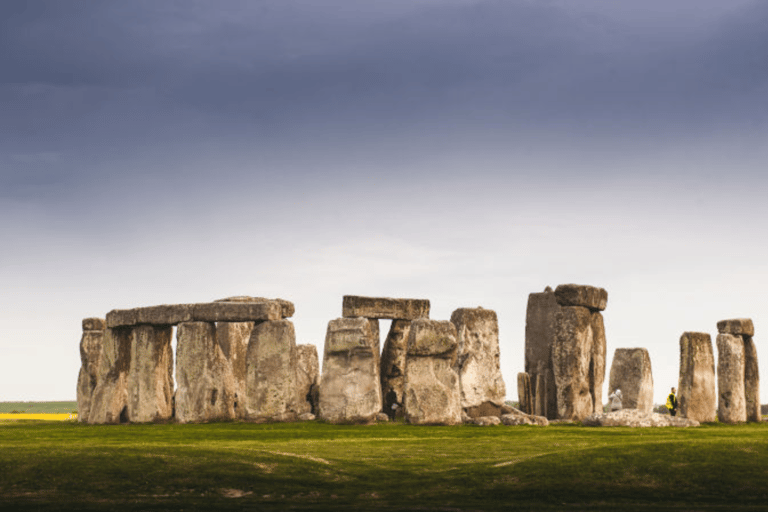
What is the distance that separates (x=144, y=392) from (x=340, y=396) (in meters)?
6.46

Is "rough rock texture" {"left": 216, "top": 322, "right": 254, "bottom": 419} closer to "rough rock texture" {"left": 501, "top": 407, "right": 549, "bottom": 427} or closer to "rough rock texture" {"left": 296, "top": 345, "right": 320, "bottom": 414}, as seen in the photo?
"rough rock texture" {"left": 296, "top": 345, "right": 320, "bottom": 414}

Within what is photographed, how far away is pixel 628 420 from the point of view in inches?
1017

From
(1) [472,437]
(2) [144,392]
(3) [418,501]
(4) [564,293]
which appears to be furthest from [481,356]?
(3) [418,501]

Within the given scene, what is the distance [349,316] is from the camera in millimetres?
29719

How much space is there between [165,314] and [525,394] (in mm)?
10338

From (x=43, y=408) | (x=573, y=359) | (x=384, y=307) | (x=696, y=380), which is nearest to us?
(x=573, y=359)

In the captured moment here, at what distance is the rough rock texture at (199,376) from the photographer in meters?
29.5

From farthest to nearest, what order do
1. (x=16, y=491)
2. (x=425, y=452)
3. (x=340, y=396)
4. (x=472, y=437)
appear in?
(x=340, y=396) < (x=472, y=437) < (x=425, y=452) < (x=16, y=491)

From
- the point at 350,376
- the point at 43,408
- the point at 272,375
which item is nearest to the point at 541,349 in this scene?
the point at 350,376

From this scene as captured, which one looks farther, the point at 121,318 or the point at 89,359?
the point at 89,359

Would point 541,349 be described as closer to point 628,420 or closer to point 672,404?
point 672,404

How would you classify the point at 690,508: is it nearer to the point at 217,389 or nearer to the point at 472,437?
the point at 472,437

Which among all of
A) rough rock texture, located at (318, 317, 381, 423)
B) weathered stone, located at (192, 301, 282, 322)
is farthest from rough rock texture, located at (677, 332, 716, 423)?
weathered stone, located at (192, 301, 282, 322)

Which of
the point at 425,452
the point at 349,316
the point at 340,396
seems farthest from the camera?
the point at 349,316
